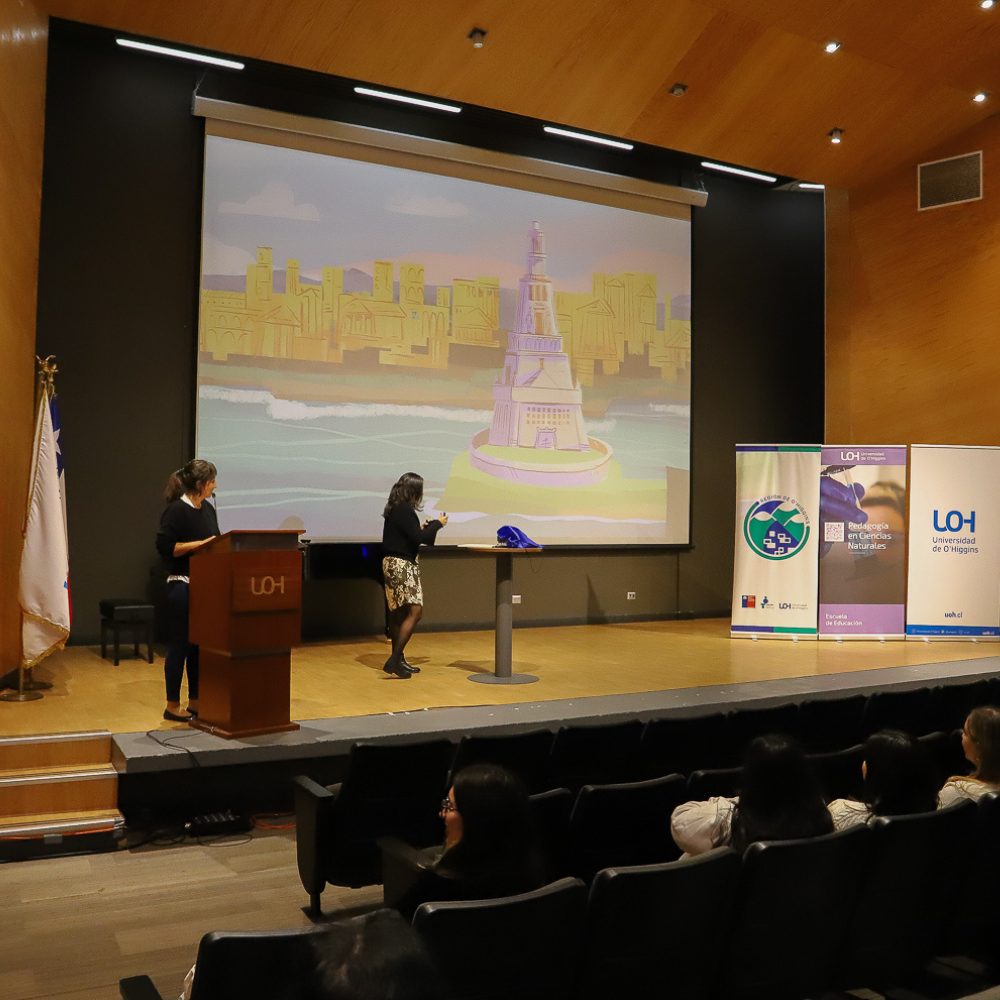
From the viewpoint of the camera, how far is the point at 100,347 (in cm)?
741

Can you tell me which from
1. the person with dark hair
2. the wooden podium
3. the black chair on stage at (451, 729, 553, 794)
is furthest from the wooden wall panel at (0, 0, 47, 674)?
the person with dark hair

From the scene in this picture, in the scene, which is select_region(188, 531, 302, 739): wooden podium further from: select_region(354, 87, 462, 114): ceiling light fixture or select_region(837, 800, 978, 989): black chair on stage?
select_region(354, 87, 462, 114): ceiling light fixture

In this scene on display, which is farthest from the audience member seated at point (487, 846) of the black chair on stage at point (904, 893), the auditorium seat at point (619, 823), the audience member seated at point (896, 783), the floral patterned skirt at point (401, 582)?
the floral patterned skirt at point (401, 582)

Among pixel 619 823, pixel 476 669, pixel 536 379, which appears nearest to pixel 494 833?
pixel 619 823

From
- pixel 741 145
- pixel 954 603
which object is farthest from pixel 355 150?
pixel 954 603

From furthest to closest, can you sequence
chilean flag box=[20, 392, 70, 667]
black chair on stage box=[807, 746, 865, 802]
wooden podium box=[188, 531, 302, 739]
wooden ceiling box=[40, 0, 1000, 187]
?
wooden ceiling box=[40, 0, 1000, 187], chilean flag box=[20, 392, 70, 667], wooden podium box=[188, 531, 302, 739], black chair on stage box=[807, 746, 865, 802]

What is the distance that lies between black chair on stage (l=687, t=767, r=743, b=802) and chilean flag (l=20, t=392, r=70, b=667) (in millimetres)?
3703

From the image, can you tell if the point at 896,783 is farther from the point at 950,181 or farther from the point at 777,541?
the point at 950,181

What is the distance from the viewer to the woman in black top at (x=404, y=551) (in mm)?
6254

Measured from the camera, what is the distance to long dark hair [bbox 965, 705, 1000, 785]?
3.00 meters

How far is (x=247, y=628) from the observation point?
14.6 feet

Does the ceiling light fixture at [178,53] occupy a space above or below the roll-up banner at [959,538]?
above

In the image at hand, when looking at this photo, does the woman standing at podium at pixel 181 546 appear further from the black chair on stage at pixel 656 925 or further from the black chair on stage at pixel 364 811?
the black chair on stage at pixel 656 925

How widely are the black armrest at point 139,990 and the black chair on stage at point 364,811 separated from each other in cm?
131
